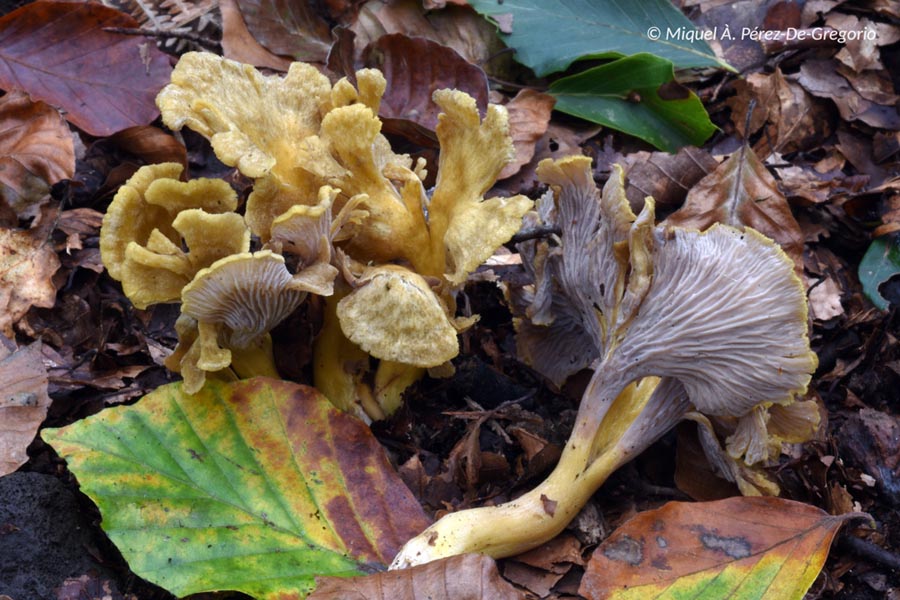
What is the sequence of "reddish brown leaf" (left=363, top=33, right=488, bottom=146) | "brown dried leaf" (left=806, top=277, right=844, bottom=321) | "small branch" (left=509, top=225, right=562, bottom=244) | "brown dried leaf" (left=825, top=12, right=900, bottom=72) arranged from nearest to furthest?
"small branch" (left=509, top=225, right=562, bottom=244), "brown dried leaf" (left=806, top=277, right=844, bottom=321), "reddish brown leaf" (left=363, top=33, right=488, bottom=146), "brown dried leaf" (left=825, top=12, right=900, bottom=72)

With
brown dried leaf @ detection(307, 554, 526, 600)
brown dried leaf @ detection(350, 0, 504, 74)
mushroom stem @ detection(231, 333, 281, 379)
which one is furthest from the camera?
brown dried leaf @ detection(350, 0, 504, 74)

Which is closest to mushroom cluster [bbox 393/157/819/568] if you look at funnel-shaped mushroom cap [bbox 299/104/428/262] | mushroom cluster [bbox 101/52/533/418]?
mushroom cluster [bbox 101/52/533/418]

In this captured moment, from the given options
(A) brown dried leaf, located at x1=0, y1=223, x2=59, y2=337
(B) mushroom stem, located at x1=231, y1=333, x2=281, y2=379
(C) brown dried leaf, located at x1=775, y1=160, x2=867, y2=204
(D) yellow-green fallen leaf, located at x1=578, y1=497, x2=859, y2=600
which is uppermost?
(A) brown dried leaf, located at x1=0, y1=223, x2=59, y2=337

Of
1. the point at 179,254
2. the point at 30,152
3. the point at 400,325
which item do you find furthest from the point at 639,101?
the point at 30,152

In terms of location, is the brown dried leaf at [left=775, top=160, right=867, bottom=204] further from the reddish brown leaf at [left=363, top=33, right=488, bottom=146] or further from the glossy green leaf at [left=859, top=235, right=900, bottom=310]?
the reddish brown leaf at [left=363, top=33, right=488, bottom=146]

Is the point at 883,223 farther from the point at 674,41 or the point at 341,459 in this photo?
the point at 341,459

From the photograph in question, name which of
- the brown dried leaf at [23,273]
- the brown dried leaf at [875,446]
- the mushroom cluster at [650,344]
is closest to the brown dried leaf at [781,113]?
the brown dried leaf at [875,446]

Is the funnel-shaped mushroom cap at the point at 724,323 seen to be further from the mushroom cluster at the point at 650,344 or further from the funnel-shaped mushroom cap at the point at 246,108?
the funnel-shaped mushroom cap at the point at 246,108
